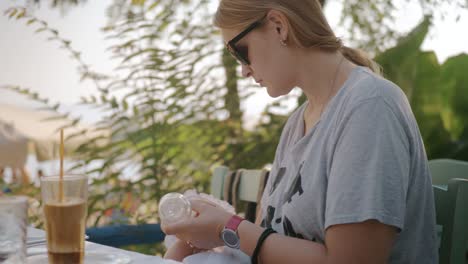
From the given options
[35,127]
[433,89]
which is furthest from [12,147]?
[433,89]

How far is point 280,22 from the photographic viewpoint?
5.71 feet

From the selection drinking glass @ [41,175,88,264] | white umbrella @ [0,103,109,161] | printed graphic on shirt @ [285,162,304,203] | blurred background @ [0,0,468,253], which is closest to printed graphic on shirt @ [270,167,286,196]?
printed graphic on shirt @ [285,162,304,203]

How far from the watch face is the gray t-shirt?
17 centimetres

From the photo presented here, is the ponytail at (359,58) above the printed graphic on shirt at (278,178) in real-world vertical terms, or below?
above

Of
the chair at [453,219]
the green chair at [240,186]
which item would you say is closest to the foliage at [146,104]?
the green chair at [240,186]

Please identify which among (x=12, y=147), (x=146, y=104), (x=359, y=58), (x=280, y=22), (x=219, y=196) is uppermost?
(x=280, y=22)

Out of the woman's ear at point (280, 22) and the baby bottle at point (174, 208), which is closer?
the baby bottle at point (174, 208)

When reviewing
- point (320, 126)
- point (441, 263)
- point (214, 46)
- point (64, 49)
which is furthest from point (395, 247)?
point (64, 49)

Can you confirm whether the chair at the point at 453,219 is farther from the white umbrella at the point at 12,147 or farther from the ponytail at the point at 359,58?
the white umbrella at the point at 12,147

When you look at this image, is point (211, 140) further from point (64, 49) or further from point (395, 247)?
point (395, 247)

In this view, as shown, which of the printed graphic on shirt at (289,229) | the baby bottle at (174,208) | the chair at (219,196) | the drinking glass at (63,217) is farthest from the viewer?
the chair at (219,196)

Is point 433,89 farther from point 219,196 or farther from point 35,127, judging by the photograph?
point 35,127

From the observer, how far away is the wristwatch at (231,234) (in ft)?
5.16

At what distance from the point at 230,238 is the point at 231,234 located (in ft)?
0.04
